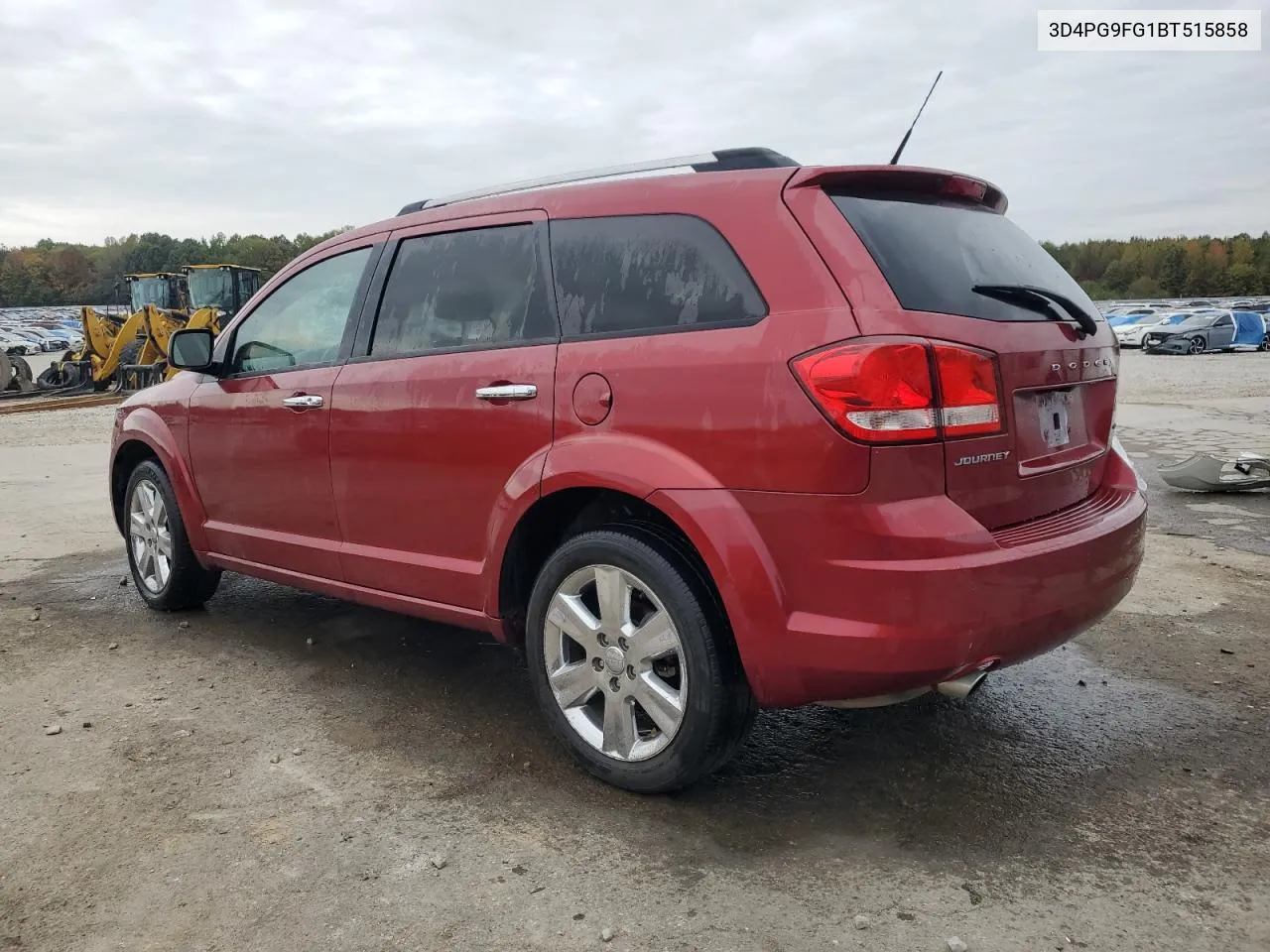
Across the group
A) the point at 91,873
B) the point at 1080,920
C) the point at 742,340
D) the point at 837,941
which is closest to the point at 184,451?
the point at 91,873

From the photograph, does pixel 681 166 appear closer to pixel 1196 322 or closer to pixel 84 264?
pixel 1196 322

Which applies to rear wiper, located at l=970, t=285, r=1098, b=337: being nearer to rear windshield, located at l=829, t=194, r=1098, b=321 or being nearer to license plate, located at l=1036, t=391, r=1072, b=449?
rear windshield, located at l=829, t=194, r=1098, b=321

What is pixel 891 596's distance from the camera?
2.56 metres

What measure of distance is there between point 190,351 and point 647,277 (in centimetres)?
255

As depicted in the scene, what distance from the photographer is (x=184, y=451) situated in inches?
192

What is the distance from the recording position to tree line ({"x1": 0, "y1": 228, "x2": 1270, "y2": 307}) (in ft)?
300

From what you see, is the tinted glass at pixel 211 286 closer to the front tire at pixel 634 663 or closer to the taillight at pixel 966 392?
the front tire at pixel 634 663

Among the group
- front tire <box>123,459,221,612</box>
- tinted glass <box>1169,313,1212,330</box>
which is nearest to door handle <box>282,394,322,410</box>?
front tire <box>123,459,221,612</box>

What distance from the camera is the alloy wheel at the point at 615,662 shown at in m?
2.95

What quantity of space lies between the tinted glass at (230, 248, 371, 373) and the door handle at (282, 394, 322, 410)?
159 mm

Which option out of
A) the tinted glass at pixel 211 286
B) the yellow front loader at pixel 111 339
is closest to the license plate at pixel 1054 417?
the yellow front loader at pixel 111 339

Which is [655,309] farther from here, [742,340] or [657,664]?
[657,664]

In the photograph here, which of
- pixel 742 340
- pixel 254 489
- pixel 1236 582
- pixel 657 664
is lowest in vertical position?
pixel 1236 582

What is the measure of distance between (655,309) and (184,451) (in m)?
2.86
